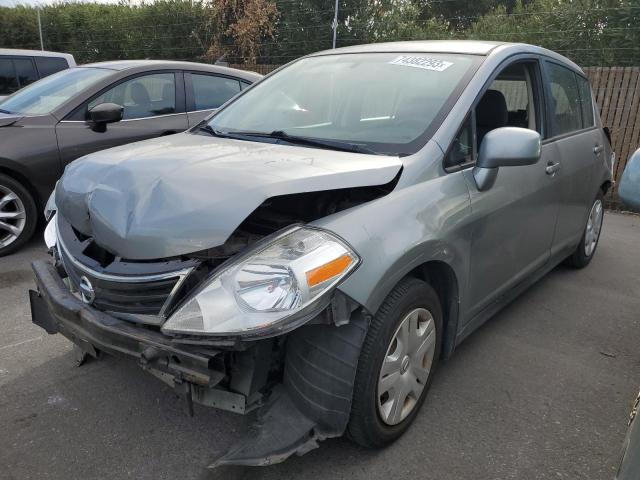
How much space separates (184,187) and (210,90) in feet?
13.4

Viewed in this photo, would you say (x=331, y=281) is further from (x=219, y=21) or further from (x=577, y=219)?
(x=219, y=21)

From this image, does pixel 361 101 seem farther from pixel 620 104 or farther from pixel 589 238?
pixel 620 104

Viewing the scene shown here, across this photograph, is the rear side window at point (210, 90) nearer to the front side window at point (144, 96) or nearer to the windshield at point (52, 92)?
the front side window at point (144, 96)

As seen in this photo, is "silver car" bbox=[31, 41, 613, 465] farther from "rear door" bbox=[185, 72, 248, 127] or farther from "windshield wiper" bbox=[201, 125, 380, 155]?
"rear door" bbox=[185, 72, 248, 127]

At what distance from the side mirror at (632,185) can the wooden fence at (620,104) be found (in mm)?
6179

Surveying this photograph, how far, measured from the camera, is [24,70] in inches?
300

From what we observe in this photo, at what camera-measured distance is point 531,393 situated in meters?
2.87

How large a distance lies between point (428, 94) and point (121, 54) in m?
14.4

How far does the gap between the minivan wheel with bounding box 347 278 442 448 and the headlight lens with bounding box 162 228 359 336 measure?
34cm

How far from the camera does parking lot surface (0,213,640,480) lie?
2273mm

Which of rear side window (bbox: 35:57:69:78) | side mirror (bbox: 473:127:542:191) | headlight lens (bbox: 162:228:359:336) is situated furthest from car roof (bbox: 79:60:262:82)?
headlight lens (bbox: 162:228:359:336)

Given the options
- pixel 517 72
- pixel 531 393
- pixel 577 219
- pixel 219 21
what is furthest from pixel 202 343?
pixel 219 21

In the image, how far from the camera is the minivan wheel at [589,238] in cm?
453

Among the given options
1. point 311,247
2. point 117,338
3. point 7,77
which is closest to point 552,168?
point 311,247
